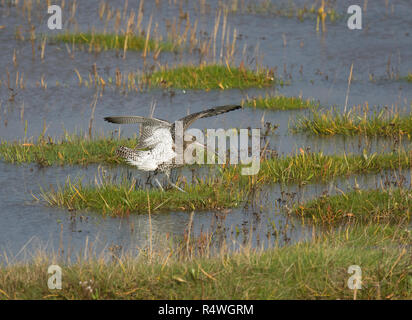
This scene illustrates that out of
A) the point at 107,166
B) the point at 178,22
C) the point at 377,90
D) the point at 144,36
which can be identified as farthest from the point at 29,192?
the point at 178,22

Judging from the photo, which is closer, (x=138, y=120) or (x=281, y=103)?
(x=138, y=120)

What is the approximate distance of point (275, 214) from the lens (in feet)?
33.2

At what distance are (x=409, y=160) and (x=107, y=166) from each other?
Answer: 13.8ft

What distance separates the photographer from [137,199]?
1028 cm

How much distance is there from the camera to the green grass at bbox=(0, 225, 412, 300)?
7246mm

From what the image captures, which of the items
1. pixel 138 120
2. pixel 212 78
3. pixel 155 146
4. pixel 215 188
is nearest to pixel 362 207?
pixel 215 188

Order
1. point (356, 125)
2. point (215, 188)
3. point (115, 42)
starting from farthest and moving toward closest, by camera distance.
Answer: point (115, 42) → point (356, 125) → point (215, 188)

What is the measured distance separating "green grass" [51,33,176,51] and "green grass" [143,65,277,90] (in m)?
2.31

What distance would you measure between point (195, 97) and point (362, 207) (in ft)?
22.2

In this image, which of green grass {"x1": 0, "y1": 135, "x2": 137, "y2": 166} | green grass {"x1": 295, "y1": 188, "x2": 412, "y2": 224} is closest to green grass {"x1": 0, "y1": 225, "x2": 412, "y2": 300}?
green grass {"x1": 295, "y1": 188, "x2": 412, "y2": 224}

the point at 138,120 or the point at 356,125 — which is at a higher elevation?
the point at 138,120

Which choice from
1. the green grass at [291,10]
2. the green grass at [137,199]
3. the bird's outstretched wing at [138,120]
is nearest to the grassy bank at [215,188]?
the green grass at [137,199]

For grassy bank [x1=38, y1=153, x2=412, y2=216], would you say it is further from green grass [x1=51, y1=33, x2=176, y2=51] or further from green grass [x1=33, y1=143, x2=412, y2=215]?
green grass [x1=51, y1=33, x2=176, y2=51]

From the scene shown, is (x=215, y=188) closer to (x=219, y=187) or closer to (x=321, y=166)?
(x=219, y=187)
